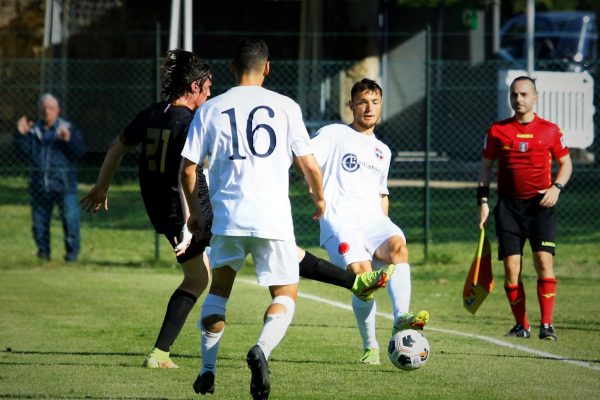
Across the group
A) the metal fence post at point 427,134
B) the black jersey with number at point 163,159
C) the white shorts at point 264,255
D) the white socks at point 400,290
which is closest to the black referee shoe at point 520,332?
the white socks at point 400,290

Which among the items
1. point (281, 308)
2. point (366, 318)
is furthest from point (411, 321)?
point (281, 308)

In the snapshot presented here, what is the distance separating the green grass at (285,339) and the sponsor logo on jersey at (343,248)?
0.76 meters

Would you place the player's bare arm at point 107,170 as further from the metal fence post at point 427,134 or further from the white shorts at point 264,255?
the metal fence post at point 427,134

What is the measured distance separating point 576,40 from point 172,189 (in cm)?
2011

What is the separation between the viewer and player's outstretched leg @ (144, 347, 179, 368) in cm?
814

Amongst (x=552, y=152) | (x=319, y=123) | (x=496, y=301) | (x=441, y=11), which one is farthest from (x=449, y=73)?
(x=552, y=152)

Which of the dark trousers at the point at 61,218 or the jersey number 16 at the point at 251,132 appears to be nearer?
the jersey number 16 at the point at 251,132

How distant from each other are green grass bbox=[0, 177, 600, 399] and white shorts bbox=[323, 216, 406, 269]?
0.72 m

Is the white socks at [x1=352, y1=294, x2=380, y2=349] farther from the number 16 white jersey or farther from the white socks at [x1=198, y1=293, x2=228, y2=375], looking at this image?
the number 16 white jersey

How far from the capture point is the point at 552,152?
33.8 ft

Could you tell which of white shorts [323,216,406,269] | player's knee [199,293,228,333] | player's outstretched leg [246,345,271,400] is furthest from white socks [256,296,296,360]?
white shorts [323,216,406,269]

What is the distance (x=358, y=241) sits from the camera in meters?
8.76

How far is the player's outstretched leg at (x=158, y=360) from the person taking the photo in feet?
26.7

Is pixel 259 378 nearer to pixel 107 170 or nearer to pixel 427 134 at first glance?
pixel 107 170
